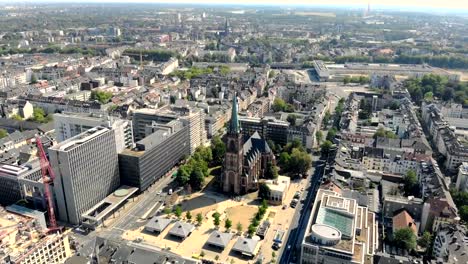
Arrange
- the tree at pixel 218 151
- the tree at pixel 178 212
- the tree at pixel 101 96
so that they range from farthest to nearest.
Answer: the tree at pixel 101 96
the tree at pixel 218 151
the tree at pixel 178 212

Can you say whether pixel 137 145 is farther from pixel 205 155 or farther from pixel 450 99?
pixel 450 99

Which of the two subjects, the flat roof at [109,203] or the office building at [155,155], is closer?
the flat roof at [109,203]

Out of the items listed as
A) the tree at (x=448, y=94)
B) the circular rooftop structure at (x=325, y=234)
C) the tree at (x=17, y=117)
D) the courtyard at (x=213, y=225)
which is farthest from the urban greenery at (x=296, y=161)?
the tree at (x=448, y=94)

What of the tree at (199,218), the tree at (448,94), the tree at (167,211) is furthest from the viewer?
the tree at (448,94)

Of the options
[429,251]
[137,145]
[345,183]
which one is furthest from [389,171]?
[137,145]

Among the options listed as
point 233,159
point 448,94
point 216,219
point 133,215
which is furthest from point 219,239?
point 448,94

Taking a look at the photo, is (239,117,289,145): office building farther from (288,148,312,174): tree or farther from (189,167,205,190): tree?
(189,167,205,190): tree

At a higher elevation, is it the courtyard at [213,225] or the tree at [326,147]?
the tree at [326,147]

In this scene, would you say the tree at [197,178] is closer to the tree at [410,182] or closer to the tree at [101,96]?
the tree at [410,182]
